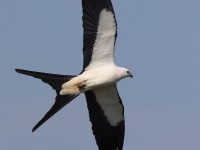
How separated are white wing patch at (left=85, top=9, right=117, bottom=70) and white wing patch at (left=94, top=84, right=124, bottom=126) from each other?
59 cm

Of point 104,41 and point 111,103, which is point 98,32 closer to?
point 104,41

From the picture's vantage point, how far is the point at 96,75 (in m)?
13.4

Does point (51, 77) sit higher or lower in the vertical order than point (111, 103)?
higher

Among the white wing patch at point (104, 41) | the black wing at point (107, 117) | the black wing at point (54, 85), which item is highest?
the white wing patch at point (104, 41)

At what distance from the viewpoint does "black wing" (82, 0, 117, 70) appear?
13.5 meters

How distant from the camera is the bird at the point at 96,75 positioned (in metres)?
13.3

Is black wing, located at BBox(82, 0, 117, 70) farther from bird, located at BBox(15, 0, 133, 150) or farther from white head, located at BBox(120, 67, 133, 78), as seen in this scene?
white head, located at BBox(120, 67, 133, 78)

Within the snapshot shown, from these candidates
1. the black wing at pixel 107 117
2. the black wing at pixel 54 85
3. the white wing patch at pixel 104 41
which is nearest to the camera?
the black wing at pixel 54 85

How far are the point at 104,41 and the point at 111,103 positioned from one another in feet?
4.57

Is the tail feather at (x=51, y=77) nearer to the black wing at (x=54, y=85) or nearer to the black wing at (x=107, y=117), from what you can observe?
the black wing at (x=54, y=85)

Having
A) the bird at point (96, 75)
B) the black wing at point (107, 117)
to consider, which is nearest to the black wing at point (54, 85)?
the bird at point (96, 75)

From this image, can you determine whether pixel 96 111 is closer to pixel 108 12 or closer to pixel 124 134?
pixel 124 134

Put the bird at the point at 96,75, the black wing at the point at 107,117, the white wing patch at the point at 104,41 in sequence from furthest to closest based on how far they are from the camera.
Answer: the black wing at the point at 107,117
the white wing patch at the point at 104,41
the bird at the point at 96,75

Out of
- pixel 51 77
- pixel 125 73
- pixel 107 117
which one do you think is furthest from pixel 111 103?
pixel 51 77
